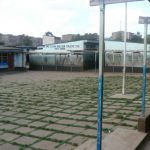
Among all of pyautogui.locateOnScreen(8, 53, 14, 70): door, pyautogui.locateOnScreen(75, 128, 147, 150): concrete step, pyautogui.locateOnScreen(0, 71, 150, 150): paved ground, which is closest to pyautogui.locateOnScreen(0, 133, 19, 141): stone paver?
pyautogui.locateOnScreen(0, 71, 150, 150): paved ground

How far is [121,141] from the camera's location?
4.84 m

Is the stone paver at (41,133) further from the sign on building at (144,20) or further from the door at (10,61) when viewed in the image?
the door at (10,61)

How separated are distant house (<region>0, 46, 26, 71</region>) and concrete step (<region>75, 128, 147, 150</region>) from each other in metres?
22.2

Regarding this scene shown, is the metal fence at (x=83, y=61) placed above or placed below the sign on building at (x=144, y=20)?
below

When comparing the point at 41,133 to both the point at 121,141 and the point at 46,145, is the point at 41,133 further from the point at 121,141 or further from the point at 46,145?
the point at 121,141

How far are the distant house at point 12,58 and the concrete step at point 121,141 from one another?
22.2 metres

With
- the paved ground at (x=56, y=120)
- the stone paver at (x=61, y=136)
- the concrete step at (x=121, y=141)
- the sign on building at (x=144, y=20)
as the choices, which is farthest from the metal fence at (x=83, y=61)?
the concrete step at (x=121, y=141)

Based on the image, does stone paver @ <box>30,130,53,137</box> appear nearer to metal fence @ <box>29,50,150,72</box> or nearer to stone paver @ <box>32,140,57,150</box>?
stone paver @ <box>32,140,57,150</box>

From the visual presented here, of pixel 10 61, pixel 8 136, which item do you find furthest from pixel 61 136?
pixel 10 61

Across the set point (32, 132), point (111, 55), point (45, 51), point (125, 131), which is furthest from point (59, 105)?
point (45, 51)

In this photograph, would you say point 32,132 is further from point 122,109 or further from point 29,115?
point 122,109

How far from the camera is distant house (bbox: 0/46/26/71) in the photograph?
2690cm

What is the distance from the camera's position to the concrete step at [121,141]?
15.0 feet

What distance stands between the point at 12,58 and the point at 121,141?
2428cm
